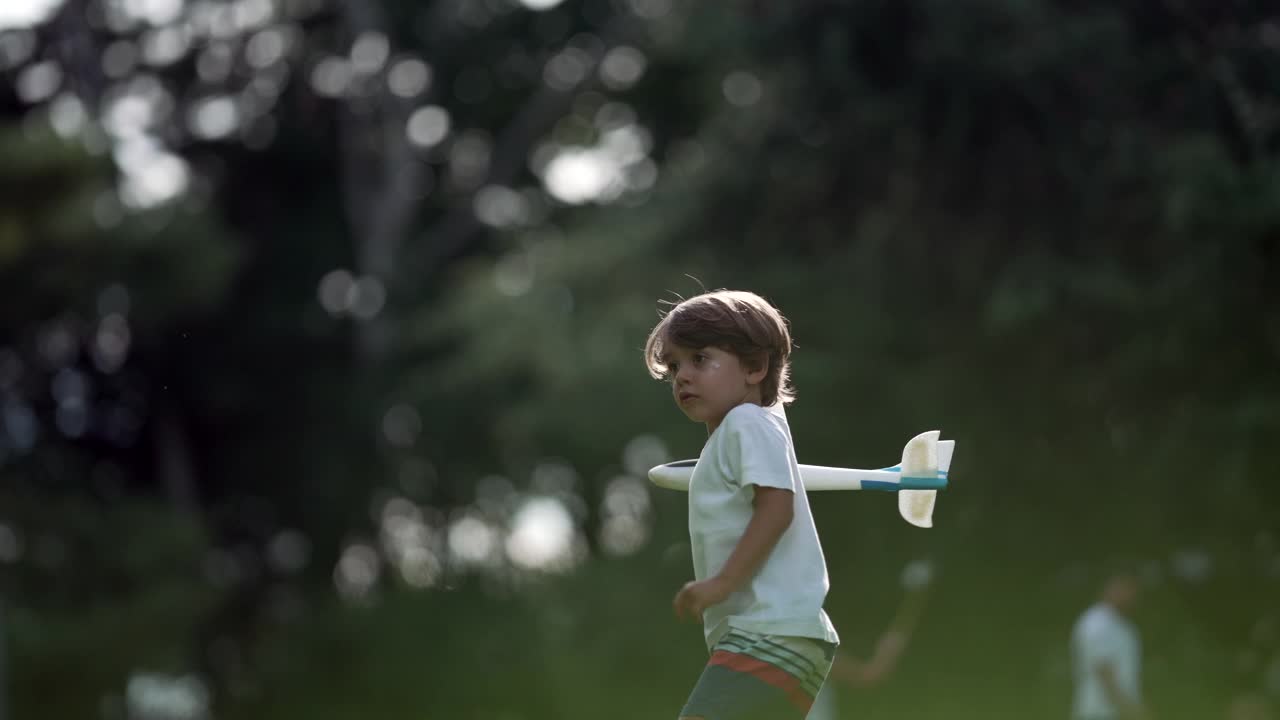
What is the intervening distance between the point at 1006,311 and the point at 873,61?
7.68 ft

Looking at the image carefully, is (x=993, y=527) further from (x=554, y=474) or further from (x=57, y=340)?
(x=57, y=340)

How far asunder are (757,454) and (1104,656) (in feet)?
21.8

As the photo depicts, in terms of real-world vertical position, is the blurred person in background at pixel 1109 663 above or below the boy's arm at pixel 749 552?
below

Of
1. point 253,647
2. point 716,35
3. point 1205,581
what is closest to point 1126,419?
point 1205,581

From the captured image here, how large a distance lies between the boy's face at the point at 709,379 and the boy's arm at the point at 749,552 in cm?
25

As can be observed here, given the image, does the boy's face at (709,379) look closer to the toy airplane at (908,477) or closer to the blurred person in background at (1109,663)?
the toy airplane at (908,477)

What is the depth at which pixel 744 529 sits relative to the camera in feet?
11.7

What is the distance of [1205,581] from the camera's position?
15938mm

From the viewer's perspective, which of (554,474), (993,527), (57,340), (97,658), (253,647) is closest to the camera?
(993,527)

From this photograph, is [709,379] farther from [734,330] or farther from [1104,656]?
[1104,656]

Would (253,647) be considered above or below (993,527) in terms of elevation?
below

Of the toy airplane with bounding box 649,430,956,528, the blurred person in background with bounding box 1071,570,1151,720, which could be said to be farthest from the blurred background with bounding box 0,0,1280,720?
the toy airplane with bounding box 649,430,956,528

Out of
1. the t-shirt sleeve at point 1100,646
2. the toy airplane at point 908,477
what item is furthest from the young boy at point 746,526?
the t-shirt sleeve at point 1100,646

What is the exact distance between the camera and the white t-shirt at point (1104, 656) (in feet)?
31.5
